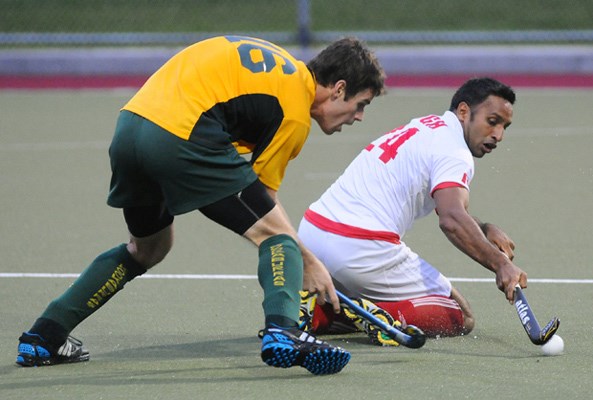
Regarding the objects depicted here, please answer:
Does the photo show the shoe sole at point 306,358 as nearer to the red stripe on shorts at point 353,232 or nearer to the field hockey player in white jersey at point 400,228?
the field hockey player in white jersey at point 400,228

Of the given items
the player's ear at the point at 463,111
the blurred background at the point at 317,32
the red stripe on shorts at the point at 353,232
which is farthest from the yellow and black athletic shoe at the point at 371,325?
the blurred background at the point at 317,32

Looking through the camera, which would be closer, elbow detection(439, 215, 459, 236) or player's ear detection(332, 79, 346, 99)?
player's ear detection(332, 79, 346, 99)

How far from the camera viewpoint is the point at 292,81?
4906mm

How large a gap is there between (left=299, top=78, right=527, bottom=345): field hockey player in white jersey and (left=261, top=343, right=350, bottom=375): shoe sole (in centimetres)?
78

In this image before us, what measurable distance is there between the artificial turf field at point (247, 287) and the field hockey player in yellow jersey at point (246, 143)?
342 millimetres

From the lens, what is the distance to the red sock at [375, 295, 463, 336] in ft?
18.8

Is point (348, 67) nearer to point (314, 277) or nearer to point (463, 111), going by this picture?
point (314, 277)

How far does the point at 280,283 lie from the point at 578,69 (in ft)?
42.6

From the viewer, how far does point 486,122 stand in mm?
5828

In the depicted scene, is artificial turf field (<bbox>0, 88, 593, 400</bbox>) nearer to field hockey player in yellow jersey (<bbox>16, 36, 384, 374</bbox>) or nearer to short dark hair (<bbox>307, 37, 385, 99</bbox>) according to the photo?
field hockey player in yellow jersey (<bbox>16, 36, 384, 374</bbox>)

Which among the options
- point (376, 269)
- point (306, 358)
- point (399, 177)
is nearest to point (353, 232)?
point (376, 269)

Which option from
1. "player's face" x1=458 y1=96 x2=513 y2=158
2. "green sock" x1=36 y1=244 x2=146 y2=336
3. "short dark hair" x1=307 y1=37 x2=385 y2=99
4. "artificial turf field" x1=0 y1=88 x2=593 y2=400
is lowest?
"artificial turf field" x1=0 y1=88 x2=593 y2=400

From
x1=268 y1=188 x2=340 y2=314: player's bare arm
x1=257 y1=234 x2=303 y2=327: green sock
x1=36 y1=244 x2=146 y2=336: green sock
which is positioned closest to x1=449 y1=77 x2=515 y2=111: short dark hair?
x1=268 y1=188 x2=340 y2=314: player's bare arm

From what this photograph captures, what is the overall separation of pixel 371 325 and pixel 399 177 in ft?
2.36
